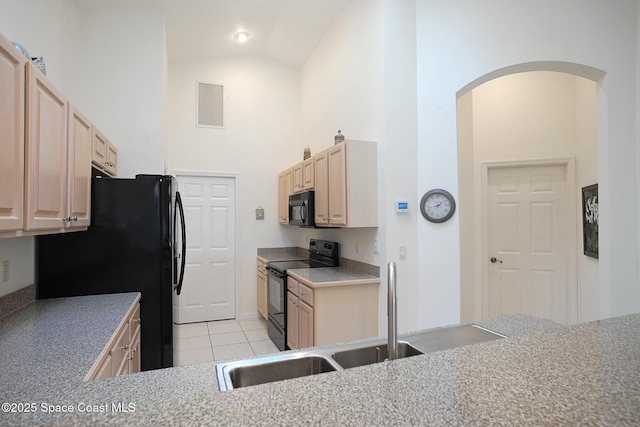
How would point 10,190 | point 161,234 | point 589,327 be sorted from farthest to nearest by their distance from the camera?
point 161,234
point 10,190
point 589,327

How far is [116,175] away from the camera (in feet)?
11.1

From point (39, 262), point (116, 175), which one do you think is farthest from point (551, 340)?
point (116, 175)

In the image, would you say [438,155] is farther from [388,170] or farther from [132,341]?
[132,341]

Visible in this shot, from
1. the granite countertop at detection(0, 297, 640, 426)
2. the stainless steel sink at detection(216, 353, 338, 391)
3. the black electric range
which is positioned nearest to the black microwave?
the black electric range

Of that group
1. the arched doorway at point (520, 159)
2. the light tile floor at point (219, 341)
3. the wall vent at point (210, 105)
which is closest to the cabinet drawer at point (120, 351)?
the light tile floor at point (219, 341)

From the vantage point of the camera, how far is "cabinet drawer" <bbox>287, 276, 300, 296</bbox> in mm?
3427

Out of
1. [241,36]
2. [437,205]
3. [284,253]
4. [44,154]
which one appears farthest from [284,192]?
[44,154]

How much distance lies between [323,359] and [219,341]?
3307 millimetres

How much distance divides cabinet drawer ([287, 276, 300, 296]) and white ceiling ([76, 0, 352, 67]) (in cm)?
300

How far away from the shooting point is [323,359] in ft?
4.33

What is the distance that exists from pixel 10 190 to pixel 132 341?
131cm

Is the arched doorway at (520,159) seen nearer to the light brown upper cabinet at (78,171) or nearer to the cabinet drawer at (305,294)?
the cabinet drawer at (305,294)

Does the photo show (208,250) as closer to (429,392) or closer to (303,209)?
(303,209)

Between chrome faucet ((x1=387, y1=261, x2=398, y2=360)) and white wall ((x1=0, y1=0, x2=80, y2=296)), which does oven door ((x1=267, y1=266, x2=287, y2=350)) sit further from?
chrome faucet ((x1=387, y1=261, x2=398, y2=360))
